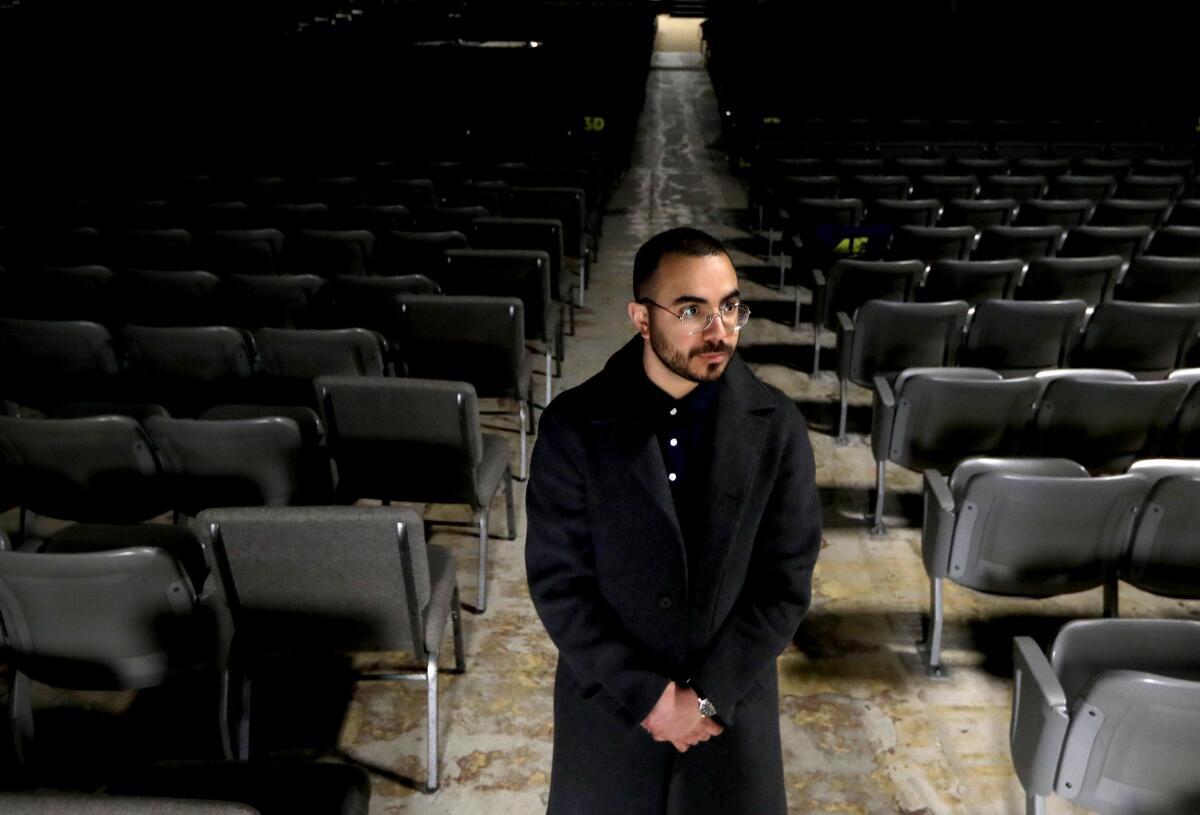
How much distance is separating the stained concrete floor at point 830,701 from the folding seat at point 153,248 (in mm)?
2666

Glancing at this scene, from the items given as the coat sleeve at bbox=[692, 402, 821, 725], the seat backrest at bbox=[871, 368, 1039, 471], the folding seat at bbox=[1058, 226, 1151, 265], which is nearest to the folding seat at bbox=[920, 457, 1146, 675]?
the seat backrest at bbox=[871, 368, 1039, 471]

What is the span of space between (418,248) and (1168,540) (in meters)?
3.93

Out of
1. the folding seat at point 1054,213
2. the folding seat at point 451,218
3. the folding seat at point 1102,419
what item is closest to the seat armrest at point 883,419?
the folding seat at point 1102,419

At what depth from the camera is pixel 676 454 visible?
1591 mm

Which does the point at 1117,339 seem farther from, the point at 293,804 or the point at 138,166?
the point at 138,166

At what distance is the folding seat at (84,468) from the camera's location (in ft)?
9.02

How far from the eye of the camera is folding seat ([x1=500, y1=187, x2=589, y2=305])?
6508 mm

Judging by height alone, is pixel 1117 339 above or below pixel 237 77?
below

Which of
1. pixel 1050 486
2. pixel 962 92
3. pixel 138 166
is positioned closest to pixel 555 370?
pixel 1050 486

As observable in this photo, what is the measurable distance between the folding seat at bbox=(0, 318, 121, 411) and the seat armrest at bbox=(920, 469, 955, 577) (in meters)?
3.14

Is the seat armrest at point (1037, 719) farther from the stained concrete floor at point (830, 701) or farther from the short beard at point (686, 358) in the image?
the short beard at point (686, 358)

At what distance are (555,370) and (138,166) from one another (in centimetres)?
655

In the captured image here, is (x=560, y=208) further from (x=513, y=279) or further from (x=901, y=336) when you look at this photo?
(x=901, y=336)

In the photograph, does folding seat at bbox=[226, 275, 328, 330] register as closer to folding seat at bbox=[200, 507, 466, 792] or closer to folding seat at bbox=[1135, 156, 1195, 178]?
folding seat at bbox=[200, 507, 466, 792]
